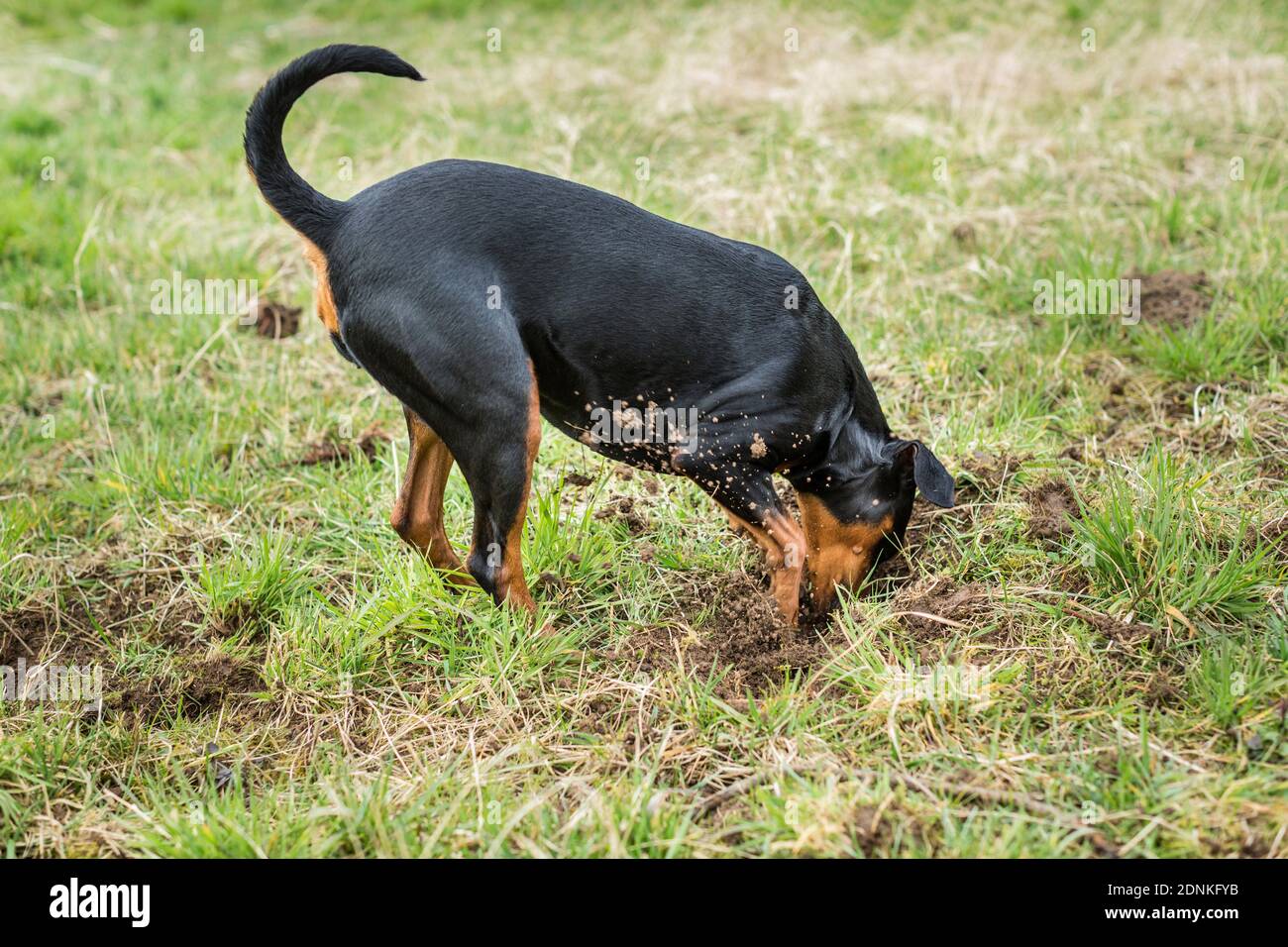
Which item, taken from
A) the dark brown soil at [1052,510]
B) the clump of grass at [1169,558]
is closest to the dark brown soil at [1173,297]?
the dark brown soil at [1052,510]

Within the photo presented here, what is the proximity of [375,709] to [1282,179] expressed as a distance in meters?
5.82

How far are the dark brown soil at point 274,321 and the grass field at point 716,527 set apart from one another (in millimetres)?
154

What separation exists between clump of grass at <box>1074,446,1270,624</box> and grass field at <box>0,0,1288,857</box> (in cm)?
1

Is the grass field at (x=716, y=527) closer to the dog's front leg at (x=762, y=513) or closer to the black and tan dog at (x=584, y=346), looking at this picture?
the dog's front leg at (x=762, y=513)

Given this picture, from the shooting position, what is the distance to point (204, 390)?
549 cm

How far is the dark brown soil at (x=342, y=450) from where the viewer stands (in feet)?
16.5

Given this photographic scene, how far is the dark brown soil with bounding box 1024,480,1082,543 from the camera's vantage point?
4.02m

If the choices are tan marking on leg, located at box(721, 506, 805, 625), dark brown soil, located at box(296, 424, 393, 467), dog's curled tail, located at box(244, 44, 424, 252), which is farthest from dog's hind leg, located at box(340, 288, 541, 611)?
dark brown soil, located at box(296, 424, 393, 467)

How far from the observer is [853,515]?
12.8 feet

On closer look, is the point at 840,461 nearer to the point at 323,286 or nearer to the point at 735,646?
the point at 735,646

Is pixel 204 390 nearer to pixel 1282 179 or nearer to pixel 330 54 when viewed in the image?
pixel 330 54

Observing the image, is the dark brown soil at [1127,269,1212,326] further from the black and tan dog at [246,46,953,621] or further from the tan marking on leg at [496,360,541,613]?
the tan marking on leg at [496,360,541,613]

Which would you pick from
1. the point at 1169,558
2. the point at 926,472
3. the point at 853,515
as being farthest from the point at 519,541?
the point at 1169,558
